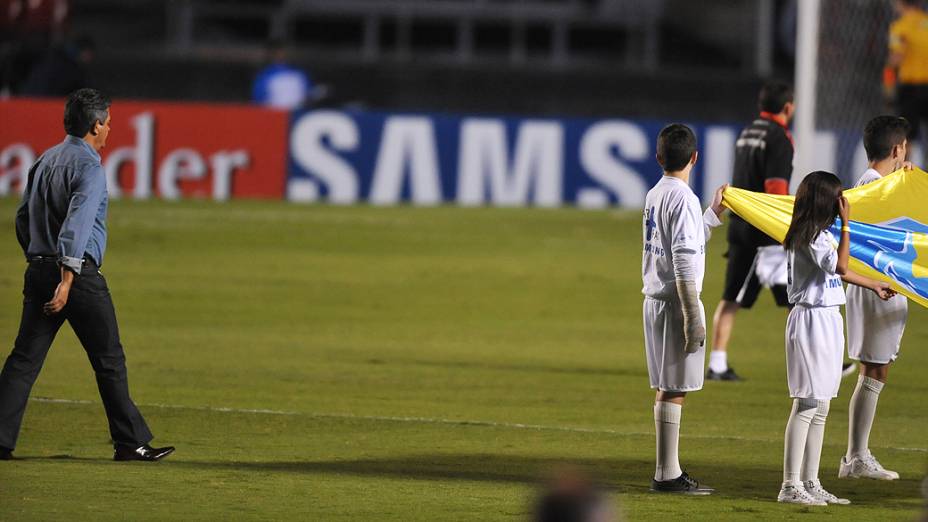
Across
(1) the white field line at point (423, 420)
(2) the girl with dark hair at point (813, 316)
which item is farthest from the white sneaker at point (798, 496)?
(1) the white field line at point (423, 420)

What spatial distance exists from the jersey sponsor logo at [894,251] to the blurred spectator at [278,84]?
18040 millimetres

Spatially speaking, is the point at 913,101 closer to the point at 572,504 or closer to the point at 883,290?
the point at 883,290

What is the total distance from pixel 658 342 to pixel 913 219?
5.96 feet

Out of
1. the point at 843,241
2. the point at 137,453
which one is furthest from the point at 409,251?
the point at 843,241

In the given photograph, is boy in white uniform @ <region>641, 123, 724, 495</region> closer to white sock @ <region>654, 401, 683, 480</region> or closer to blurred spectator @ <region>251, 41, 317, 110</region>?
white sock @ <region>654, 401, 683, 480</region>

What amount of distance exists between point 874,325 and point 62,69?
18.5 meters

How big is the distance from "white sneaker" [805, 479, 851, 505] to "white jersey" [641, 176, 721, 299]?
3.76 feet

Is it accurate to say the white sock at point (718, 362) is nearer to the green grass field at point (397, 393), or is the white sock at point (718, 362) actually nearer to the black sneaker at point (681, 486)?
the green grass field at point (397, 393)

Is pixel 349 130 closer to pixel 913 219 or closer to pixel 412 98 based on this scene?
pixel 412 98

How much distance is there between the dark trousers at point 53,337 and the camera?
352 inches

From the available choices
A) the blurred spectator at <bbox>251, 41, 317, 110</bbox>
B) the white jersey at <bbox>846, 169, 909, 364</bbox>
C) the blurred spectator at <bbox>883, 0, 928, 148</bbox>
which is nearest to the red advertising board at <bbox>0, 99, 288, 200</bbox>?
the blurred spectator at <bbox>251, 41, 317, 110</bbox>

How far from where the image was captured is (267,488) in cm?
871

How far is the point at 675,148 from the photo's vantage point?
28.3 ft

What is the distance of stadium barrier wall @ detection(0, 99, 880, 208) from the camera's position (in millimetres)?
25406
